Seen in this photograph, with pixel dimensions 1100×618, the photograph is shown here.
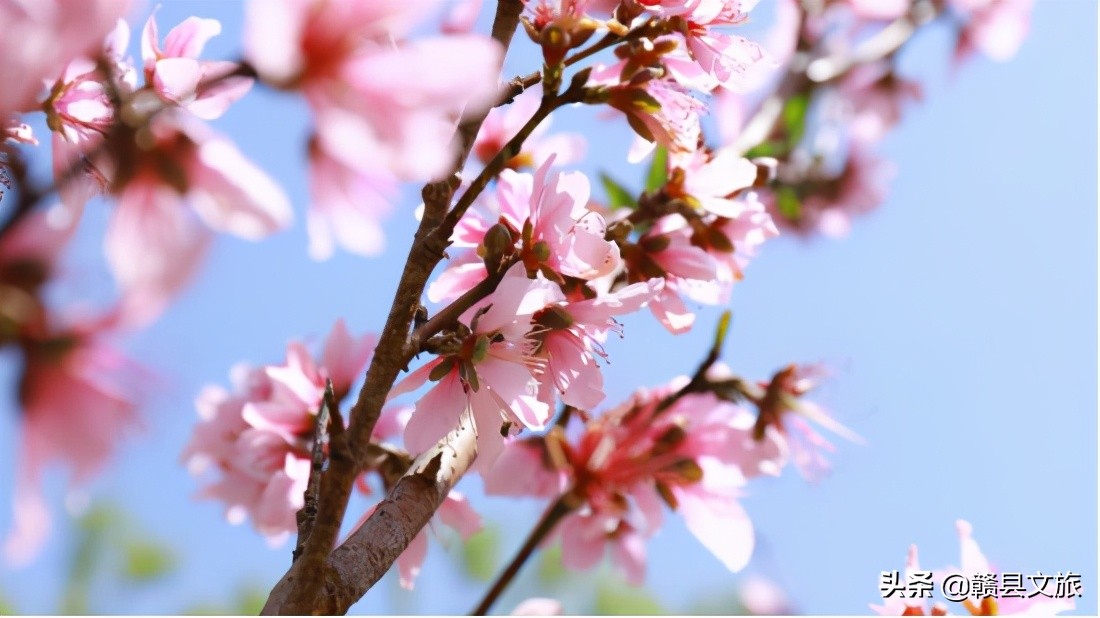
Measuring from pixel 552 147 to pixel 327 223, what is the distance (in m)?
0.50

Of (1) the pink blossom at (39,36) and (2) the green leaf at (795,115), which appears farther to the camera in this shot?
(2) the green leaf at (795,115)

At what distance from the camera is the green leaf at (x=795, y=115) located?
1.33 metres

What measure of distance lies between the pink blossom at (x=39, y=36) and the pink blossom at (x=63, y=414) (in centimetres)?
9

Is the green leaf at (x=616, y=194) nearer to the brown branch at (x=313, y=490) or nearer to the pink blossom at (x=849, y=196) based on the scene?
the brown branch at (x=313, y=490)

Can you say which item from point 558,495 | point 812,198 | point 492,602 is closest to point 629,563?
point 558,495

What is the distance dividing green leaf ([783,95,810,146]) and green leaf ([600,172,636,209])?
44 centimetres

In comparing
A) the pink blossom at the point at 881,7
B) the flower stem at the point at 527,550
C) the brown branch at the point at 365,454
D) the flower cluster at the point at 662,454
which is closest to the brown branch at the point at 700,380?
the flower cluster at the point at 662,454

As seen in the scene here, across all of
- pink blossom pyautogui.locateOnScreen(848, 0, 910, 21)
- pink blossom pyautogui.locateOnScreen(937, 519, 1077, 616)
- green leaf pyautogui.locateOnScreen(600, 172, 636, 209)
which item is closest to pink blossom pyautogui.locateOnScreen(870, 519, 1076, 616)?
pink blossom pyautogui.locateOnScreen(937, 519, 1077, 616)

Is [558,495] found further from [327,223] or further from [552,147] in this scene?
[327,223]

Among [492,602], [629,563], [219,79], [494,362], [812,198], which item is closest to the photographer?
[219,79]

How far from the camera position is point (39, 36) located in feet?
1.03

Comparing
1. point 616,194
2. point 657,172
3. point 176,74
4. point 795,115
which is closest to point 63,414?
point 176,74

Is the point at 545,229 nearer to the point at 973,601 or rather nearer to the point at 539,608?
the point at 539,608

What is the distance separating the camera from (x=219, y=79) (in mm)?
351
